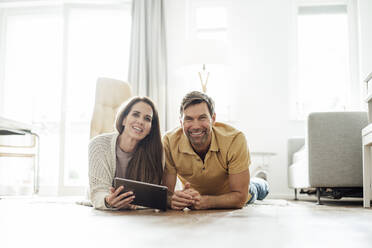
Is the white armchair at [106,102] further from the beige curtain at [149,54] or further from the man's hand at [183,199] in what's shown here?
the man's hand at [183,199]

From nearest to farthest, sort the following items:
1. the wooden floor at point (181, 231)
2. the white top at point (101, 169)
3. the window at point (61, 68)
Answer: the wooden floor at point (181, 231), the white top at point (101, 169), the window at point (61, 68)

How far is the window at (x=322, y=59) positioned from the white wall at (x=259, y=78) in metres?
0.21

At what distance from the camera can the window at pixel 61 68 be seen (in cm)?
Answer: 477

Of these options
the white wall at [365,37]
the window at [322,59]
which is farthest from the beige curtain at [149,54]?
the white wall at [365,37]

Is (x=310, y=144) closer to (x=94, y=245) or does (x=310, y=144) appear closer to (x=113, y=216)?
(x=113, y=216)

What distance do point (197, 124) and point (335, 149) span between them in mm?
1215

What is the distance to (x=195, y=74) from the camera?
14.8ft

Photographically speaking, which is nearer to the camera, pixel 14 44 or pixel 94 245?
pixel 94 245

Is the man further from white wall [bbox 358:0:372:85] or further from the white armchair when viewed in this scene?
white wall [bbox 358:0:372:85]

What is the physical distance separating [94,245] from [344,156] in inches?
82.8

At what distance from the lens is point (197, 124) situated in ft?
6.35

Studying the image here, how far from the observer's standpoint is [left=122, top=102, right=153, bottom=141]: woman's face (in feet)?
6.63

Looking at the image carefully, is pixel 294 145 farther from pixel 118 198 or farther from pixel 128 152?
pixel 118 198

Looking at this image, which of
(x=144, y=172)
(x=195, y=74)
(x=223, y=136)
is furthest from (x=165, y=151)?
(x=195, y=74)
